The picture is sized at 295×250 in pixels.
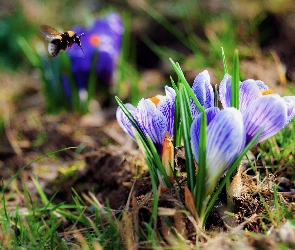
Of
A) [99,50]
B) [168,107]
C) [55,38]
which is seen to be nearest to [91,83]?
[99,50]

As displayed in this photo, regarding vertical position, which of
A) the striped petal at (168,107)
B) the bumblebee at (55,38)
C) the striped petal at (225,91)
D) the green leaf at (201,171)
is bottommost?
the green leaf at (201,171)

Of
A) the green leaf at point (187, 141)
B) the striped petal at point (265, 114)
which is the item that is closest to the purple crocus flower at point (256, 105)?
the striped petal at point (265, 114)

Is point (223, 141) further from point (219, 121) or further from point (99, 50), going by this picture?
point (99, 50)

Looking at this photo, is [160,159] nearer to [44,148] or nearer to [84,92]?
[44,148]

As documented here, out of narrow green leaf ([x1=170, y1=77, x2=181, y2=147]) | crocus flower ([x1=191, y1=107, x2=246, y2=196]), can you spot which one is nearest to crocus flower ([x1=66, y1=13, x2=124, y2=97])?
narrow green leaf ([x1=170, y1=77, x2=181, y2=147])

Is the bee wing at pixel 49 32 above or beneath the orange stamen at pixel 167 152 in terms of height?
above

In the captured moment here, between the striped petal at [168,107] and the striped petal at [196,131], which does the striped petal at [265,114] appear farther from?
the striped petal at [168,107]

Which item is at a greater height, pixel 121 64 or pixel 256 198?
pixel 121 64

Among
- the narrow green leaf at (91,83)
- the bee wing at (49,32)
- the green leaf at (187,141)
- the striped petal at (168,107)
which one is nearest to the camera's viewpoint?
the green leaf at (187,141)

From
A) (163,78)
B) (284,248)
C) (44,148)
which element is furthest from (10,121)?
(284,248)
